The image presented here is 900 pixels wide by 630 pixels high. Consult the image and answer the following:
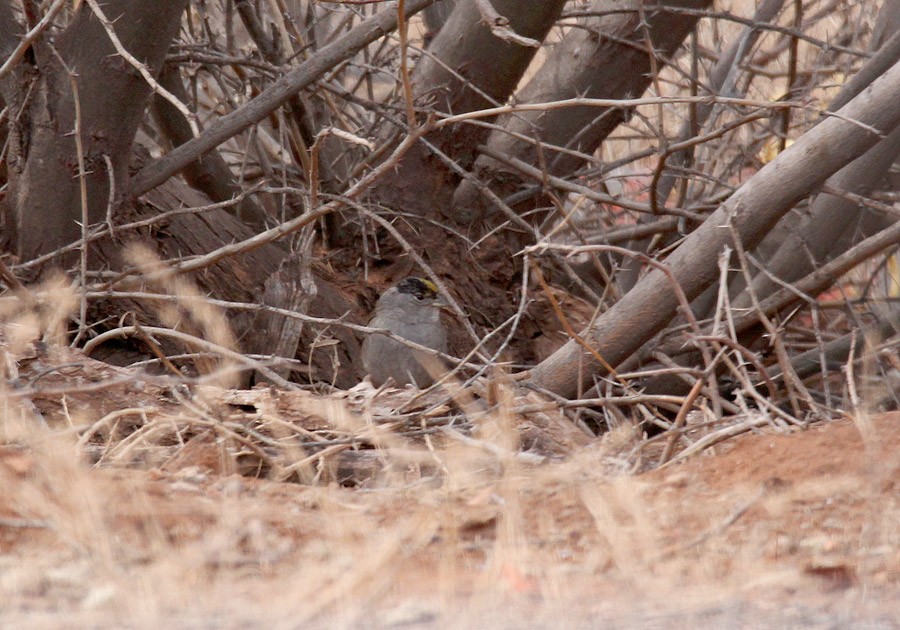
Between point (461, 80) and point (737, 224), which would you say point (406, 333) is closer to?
point (461, 80)

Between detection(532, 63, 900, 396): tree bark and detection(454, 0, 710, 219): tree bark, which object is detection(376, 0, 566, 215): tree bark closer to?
detection(454, 0, 710, 219): tree bark

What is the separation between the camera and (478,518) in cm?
235

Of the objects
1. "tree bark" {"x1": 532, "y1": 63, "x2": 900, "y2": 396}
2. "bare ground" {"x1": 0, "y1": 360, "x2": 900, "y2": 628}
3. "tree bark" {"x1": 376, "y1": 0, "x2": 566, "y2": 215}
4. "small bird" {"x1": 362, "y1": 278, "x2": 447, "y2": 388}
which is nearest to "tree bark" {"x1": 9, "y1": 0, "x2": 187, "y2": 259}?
"tree bark" {"x1": 376, "y1": 0, "x2": 566, "y2": 215}

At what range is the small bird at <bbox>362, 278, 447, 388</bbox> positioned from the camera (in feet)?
17.4

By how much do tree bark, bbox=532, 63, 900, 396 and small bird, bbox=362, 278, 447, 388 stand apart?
100cm

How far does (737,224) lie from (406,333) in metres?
1.86

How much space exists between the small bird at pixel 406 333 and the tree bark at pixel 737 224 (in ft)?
3.30

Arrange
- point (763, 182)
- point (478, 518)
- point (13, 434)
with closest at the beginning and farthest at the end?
point (478, 518) → point (13, 434) → point (763, 182)

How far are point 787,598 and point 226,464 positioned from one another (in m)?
1.72

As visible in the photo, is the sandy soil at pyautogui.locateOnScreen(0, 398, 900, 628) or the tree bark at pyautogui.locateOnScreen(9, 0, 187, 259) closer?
the sandy soil at pyautogui.locateOnScreen(0, 398, 900, 628)

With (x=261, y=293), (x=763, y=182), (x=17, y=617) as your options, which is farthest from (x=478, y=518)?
(x=261, y=293)

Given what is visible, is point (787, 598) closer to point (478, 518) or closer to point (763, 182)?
point (478, 518)

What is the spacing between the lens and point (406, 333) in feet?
17.8

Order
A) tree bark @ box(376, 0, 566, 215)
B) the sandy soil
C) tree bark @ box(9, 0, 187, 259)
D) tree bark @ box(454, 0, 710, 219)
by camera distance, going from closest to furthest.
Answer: the sandy soil
tree bark @ box(9, 0, 187, 259)
tree bark @ box(376, 0, 566, 215)
tree bark @ box(454, 0, 710, 219)
